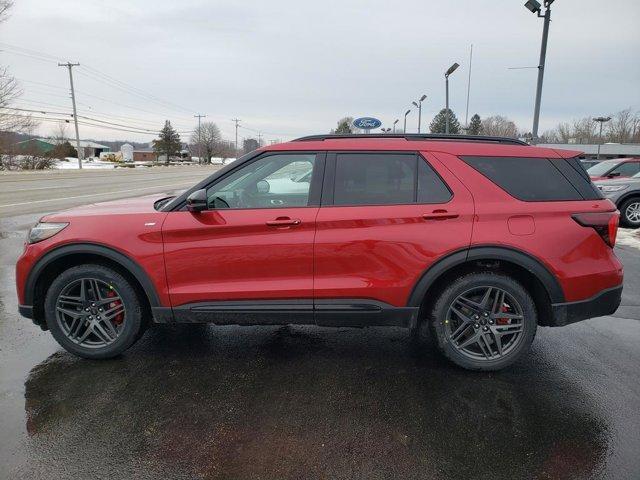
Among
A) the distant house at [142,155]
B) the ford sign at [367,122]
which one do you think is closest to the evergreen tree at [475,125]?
the ford sign at [367,122]

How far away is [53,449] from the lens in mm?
2529

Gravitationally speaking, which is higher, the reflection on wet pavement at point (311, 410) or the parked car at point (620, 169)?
the parked car at point (620, 169)

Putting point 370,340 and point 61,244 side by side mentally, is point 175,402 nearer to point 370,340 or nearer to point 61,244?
point 61,244

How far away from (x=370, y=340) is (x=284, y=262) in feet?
4.45

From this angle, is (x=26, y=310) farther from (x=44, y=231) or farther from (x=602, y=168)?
(x=602, y=168)

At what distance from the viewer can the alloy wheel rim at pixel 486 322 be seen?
11.2 ft

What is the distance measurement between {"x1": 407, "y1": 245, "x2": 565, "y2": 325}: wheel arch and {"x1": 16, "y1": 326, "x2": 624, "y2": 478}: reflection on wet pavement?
64 centimetres

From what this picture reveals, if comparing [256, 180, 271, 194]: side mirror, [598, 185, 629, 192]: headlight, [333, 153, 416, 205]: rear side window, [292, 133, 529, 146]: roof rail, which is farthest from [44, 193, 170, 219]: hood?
[598, 185, 629, 192]: headlight

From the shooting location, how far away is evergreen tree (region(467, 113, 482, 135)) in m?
76.5

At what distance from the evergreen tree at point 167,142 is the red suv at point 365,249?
10034 centimetres

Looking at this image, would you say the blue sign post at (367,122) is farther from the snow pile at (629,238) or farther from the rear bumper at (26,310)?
the rear bumper at (26,310)

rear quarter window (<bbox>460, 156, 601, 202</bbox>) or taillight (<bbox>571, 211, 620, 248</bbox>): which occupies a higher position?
rear quarter window (<bbox>460, 156, 601, 202</bbox>)

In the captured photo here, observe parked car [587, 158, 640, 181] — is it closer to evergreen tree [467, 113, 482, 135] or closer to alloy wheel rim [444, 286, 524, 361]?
alloy wheel rim [444, 286, 524, 361]

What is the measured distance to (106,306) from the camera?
3617 mm
